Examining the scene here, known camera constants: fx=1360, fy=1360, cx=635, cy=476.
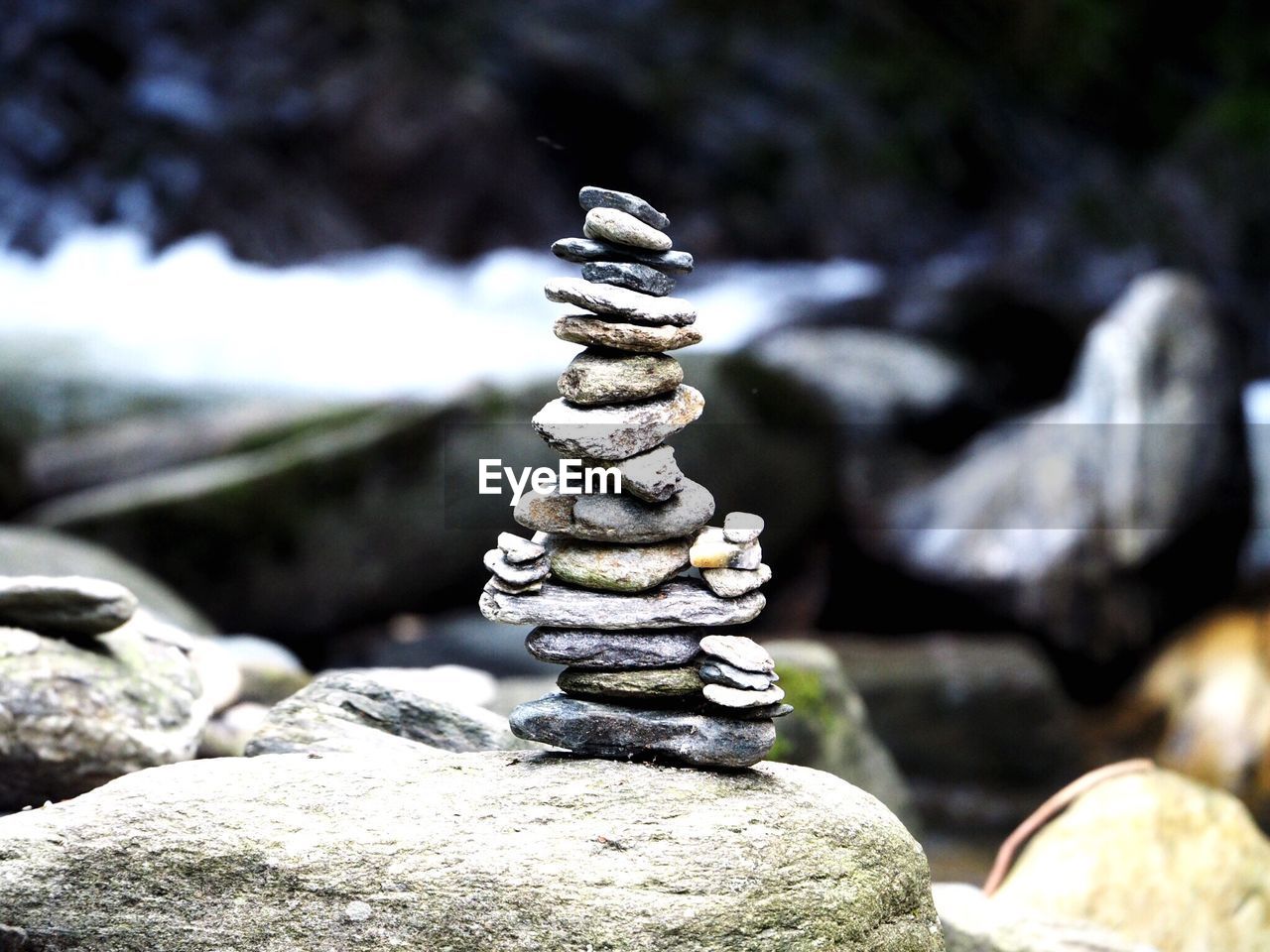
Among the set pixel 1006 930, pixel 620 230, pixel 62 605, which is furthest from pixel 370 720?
pixel 1006 930

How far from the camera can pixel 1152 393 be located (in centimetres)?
1071

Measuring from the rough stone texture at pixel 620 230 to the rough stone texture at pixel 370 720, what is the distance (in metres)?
1.85

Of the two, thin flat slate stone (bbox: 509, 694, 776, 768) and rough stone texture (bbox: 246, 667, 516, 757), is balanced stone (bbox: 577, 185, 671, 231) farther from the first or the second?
rough stone texture (bbox: 246, 667, 516, 757)

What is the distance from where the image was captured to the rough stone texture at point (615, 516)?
4004 millimetres

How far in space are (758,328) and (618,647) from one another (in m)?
10.3

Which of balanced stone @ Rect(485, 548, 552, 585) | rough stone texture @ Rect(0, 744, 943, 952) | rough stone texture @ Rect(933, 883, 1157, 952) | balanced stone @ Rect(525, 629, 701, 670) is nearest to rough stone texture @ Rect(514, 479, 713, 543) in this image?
balanced stone @ Rect(485, 548, 552, 585)

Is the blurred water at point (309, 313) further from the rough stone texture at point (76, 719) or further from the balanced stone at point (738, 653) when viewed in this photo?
the balanced stone at point (738, 653)

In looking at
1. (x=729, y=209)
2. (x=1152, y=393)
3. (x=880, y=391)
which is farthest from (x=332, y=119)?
(x=1152, y=393)

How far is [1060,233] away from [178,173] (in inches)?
403

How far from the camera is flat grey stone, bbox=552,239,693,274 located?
4.02 meters

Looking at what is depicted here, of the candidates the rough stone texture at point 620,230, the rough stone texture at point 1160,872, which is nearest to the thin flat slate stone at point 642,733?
the rough stone texture at point 620,230

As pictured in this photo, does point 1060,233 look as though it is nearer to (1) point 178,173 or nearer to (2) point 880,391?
(2) point 880,391

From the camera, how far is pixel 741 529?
13.2 feet

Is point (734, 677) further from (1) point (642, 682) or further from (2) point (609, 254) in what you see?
(2) point (609, 254)
